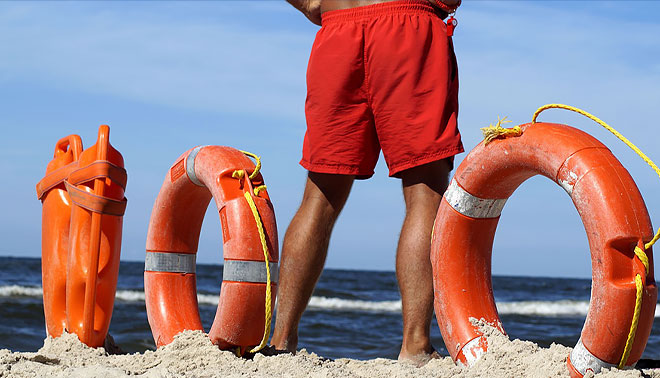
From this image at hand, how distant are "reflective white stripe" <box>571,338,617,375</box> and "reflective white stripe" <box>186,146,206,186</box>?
1614mm

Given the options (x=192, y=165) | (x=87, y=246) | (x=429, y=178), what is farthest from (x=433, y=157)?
(x=87, y=246)

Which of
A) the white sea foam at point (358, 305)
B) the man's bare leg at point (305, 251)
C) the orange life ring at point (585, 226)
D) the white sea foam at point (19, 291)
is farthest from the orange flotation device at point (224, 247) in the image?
the white sea foam at point (19, 291)

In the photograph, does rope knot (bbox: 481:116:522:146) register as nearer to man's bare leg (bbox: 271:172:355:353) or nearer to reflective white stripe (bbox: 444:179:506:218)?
reflective white stripe (bbox: 444:179:506:218)

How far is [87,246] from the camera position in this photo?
10.3ft

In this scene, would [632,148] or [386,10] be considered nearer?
[632,148]

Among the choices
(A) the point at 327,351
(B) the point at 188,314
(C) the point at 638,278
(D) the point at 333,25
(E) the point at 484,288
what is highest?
(D) the point at 333,25

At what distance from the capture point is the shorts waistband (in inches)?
113

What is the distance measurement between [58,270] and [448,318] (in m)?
1.75

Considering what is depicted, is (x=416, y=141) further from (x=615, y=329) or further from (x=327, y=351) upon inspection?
(x=327, y=351)

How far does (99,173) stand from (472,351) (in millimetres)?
1707

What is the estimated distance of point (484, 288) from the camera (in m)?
2.79

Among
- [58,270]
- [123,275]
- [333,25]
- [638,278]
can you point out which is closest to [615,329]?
[638,278]

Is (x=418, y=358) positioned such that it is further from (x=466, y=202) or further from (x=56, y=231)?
(x=56, y=231)

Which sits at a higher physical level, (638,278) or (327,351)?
(638,278)
